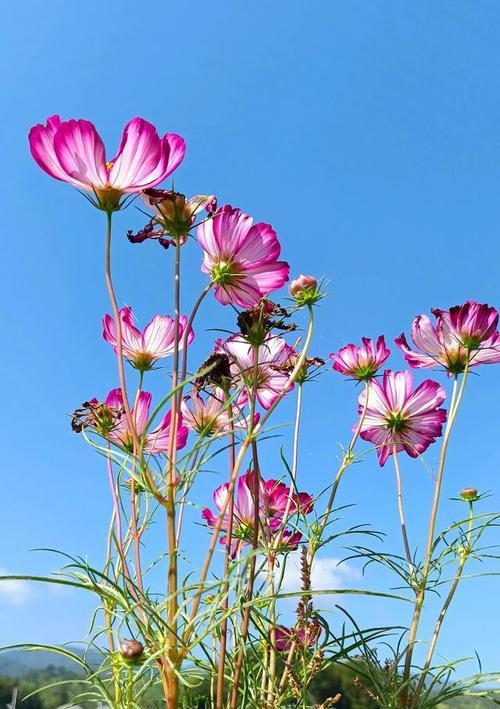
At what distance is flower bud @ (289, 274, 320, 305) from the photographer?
866 millimetres

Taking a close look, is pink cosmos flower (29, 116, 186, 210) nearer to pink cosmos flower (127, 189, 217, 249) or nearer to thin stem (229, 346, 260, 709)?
pink cosmos flower (127, 189, 217, 249)

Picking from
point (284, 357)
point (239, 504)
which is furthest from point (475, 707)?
point (284, 357)

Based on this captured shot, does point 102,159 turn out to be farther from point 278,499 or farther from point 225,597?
point 278,499

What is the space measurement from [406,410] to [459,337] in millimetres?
186

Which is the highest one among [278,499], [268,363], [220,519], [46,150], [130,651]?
[46,150]

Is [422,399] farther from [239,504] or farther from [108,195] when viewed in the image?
[108,195]

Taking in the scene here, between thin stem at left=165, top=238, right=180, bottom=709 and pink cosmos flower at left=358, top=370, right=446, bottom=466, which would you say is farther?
pink cosmos flower at left=358, top=370, right=446, bottom=466

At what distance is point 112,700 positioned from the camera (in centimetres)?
88

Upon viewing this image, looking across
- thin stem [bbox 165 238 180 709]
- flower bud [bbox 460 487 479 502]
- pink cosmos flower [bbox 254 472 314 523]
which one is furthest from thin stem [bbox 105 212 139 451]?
flower bud [bbox 460 487 479 502]

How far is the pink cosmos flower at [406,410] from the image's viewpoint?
1264 mm

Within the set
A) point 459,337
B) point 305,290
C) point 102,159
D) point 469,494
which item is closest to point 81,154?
point 102,159

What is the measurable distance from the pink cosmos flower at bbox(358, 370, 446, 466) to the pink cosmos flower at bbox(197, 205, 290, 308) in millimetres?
489

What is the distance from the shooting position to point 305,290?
87cm

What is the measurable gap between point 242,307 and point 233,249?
9 cm
